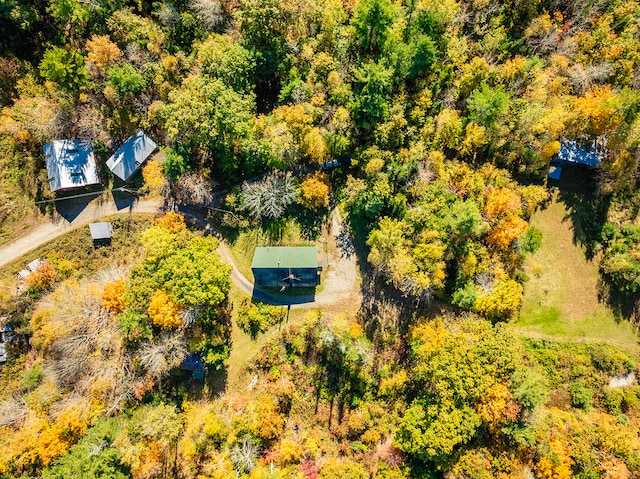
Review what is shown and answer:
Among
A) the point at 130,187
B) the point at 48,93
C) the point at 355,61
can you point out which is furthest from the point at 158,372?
the point at 355,61

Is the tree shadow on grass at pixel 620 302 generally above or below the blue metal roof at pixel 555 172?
below

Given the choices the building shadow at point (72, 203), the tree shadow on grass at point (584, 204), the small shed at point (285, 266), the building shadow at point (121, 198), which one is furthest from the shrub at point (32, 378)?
the tree shadow on grass at point (584, 204)

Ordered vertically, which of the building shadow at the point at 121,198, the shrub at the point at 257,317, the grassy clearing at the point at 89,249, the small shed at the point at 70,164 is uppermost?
the small shed at the point at 70,164

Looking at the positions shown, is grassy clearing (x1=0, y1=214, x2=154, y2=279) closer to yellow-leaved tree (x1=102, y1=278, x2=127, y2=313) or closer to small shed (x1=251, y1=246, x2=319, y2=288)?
yellow-leaved tree (x1=102, y1=278, x2=127, y2=313)

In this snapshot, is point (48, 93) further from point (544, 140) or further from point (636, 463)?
point (636, 463)

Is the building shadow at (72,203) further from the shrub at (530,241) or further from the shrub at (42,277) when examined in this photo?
the shrub at (530,241)

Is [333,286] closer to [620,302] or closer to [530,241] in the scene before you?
[530,241]
